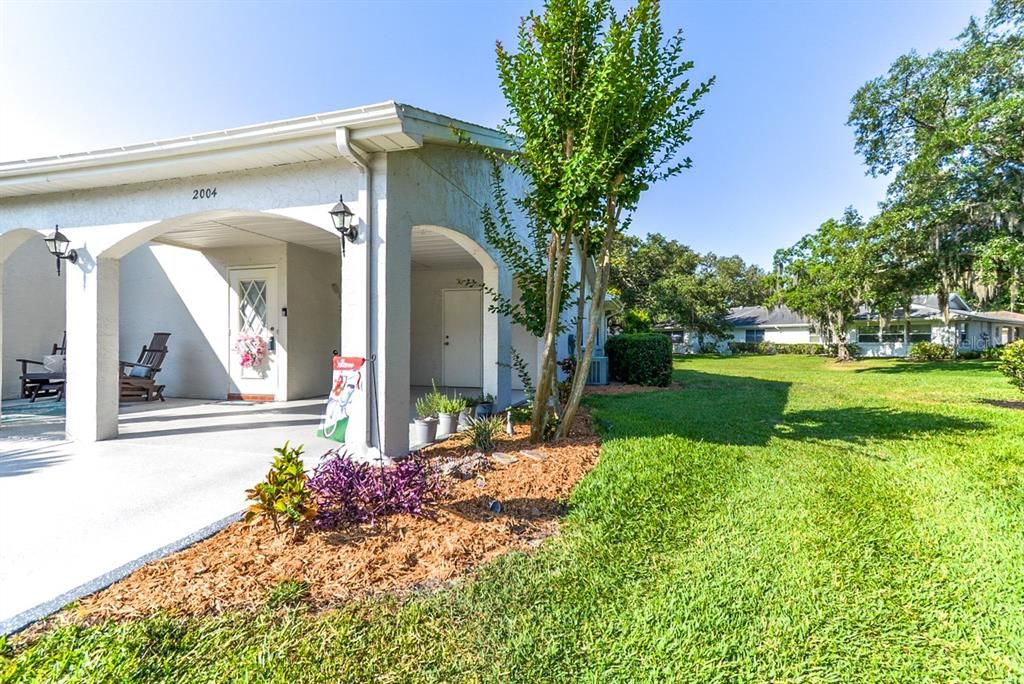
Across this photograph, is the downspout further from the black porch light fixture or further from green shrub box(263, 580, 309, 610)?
the black porch light fixture

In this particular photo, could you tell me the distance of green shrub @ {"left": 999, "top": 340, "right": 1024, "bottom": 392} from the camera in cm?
913

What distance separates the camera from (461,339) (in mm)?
11359

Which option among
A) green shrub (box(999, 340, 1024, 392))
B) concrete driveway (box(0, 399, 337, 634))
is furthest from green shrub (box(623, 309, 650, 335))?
concrete driveway (box(0, 399, 337, 634))

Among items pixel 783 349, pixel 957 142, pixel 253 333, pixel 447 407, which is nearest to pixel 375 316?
pixel 447 407

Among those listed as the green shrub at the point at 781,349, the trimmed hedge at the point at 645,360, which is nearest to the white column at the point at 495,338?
the trimmed hedge at the point at 645,360

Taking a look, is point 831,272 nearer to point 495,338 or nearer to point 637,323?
point 637,323

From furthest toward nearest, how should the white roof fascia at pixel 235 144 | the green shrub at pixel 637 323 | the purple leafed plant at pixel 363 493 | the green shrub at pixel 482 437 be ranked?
the green shrub at pixel 637 323 → the green shrub at pixel 482 437 → the white roof fascia at pixel 235 144 → the purple leafed plant at pixel 363 493

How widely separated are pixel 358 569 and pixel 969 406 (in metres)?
11.1

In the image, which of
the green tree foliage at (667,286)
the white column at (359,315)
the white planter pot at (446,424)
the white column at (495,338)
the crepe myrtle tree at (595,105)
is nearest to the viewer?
the crepe myrtle tree at (595,105)

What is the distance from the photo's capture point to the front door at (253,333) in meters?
8.73

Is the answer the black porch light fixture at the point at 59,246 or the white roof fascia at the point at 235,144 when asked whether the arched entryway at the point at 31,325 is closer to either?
the black porch light fixture at the point at 59,246

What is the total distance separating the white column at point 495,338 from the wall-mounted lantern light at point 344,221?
272 cm

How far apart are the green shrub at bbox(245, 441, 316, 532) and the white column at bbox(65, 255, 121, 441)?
14.1 feet

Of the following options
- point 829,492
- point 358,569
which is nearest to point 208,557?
point 358,569
